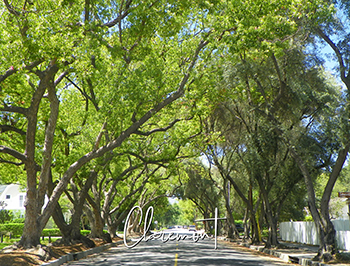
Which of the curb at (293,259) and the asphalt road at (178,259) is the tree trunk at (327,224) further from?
the asphalt road at (178,259)

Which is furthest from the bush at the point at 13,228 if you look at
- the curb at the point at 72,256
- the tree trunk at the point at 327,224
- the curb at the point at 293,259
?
the tree trunk at the point at 327,224

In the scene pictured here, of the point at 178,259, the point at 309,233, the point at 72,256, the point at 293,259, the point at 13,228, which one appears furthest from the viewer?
the point at 13,228

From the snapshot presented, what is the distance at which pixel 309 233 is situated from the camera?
25.4 m

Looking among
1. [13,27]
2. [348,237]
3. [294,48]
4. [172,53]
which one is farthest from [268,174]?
[13,27]

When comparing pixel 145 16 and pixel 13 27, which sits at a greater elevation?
pixel 145 16

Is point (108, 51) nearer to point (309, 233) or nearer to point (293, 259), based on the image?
point (293, 259)

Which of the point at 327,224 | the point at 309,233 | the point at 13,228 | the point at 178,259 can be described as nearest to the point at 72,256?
the point at 178,259

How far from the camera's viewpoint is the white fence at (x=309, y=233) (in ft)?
66.3

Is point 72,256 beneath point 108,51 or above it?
beneath

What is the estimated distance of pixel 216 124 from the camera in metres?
26.5

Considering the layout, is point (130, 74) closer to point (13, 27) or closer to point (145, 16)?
point (145, 16)

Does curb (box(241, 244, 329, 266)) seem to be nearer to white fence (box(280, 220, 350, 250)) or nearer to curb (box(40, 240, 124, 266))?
white fence (box(280, 220, 350, 250))

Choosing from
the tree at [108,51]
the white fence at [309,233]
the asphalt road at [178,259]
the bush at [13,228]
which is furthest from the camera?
the bush at [13,228]

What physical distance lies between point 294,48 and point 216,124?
1029 cm
